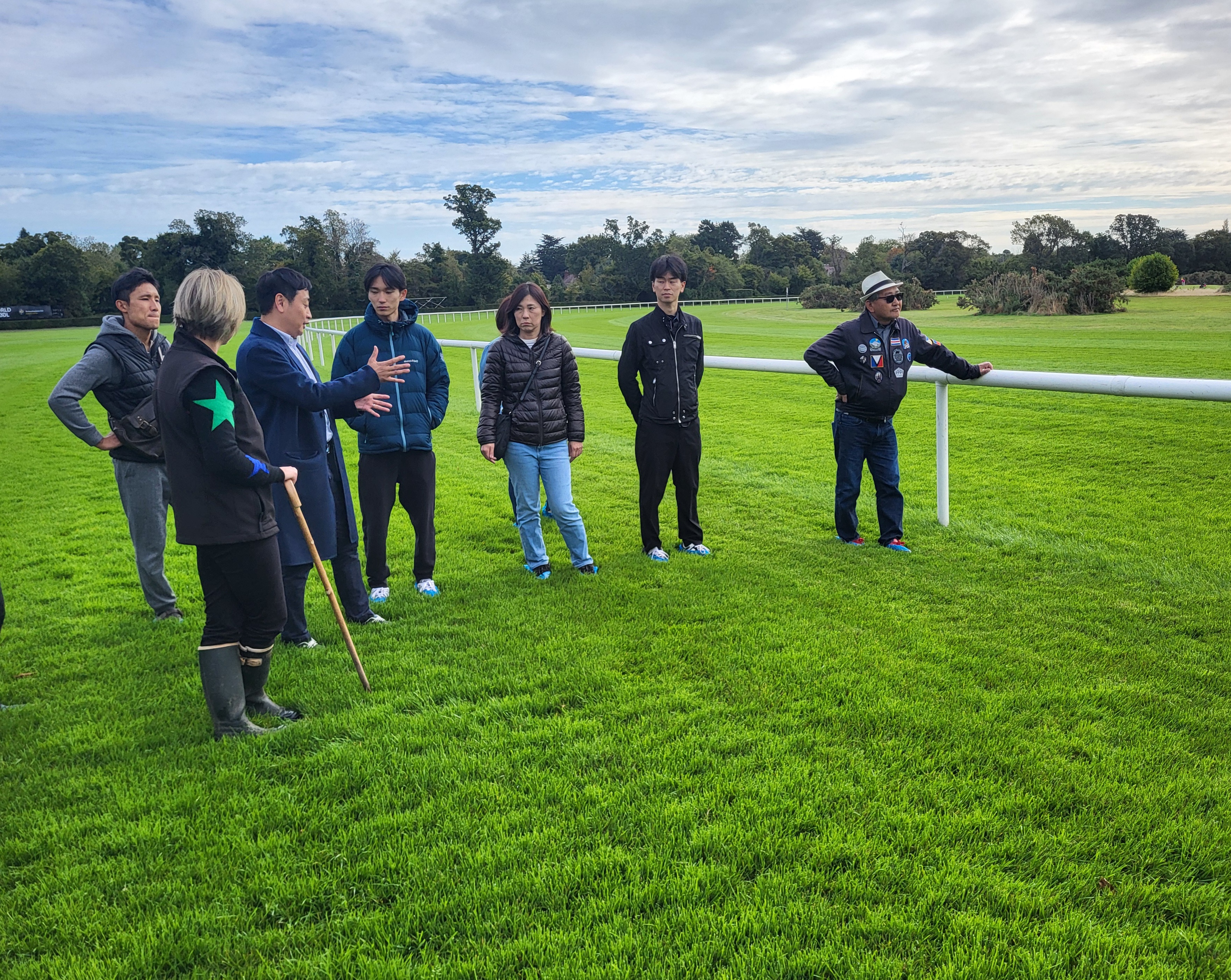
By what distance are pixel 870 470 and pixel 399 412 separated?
3.33m

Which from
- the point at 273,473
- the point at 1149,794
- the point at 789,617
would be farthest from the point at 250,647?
the point at 1149,794

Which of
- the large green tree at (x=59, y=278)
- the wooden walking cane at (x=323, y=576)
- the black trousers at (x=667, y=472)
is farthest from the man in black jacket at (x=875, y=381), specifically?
the large green tree at (x=59, y=278)

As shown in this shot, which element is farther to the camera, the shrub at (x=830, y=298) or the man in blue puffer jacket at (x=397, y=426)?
the shrub at (x=830, y=298)

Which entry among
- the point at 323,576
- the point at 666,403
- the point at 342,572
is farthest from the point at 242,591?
the point at 666,403

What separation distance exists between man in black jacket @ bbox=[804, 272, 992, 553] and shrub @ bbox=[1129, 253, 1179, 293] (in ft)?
121

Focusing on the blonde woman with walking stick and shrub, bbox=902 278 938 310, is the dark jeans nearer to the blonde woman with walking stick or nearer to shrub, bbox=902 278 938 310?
the blonde woman with walking stick

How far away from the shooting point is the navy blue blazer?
4.18 meters

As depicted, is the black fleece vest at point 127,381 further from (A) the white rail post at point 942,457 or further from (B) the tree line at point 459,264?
(B) the tree line at point 459,264

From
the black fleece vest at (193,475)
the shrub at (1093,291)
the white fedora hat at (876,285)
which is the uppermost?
the shrub at (1093,291)

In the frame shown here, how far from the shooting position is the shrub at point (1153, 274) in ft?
116

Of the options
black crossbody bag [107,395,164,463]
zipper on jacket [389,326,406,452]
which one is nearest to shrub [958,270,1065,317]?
zipper on jacket [389,326,406,452]

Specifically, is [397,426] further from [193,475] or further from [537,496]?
[193,475]

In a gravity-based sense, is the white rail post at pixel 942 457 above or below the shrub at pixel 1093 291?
below

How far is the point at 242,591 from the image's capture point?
3.58 meters
